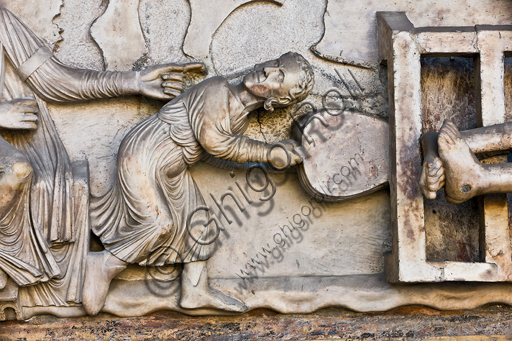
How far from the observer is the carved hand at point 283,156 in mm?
3773

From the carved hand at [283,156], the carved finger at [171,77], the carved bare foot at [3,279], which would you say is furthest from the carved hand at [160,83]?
the carved bare foot at [3,279]

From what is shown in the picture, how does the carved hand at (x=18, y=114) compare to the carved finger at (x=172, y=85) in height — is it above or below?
below

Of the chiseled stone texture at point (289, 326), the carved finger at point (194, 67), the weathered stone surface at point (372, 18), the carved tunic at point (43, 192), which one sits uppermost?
the weathered stone surface at point (372, 18)

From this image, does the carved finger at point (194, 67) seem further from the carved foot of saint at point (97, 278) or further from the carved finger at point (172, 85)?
the carved foot of saint at point (97, 278)

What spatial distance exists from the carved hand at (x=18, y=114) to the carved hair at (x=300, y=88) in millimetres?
1233

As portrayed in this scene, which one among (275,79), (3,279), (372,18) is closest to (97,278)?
(3,279)

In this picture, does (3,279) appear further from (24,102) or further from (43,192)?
(24,102)

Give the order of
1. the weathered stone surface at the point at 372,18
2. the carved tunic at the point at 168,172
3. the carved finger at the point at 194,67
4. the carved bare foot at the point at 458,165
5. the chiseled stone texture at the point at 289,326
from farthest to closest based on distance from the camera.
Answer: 1. the weathered stone surface at the point at 372,18
2. the carved finger at the point at 194,67
3. the chiseled stone texture at the point at 289,326
4. the carved tunic at the point at 168,172
5. the carved bare foot at the point at 458,165

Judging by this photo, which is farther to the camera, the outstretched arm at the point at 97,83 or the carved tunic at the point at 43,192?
the outstretched arm at the point at 97,83

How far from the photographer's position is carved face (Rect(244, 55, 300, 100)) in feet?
12.4

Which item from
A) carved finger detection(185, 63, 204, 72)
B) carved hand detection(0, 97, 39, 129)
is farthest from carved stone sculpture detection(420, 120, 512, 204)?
carved hand detection(0, 97, 39, 129)

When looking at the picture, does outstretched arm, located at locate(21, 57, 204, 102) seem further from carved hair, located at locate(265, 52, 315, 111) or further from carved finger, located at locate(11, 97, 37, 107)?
carved hair, located at locate(265, 52, 315, 111)

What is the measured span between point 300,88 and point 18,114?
147cm

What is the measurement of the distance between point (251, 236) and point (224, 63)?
0.98 meters
